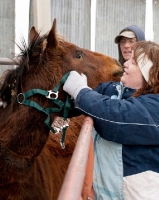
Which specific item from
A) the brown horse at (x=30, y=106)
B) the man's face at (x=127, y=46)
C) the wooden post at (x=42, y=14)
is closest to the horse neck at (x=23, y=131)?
the brown horse at (x=30, y=106)

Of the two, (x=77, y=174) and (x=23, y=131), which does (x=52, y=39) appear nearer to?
(x=23, y=131)

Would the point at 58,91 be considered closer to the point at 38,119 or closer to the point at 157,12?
the point at 38,119

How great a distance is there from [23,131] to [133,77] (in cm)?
98

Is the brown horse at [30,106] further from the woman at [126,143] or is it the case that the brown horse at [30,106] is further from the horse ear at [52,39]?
the woman at [126,143]

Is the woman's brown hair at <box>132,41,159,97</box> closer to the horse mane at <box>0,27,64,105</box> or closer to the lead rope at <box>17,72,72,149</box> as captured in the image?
the lead rope at <box>17,72,72,149</box>

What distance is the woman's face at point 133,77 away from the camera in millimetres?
1953

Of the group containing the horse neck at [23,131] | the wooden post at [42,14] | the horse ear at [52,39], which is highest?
the wooden post at [42,14]

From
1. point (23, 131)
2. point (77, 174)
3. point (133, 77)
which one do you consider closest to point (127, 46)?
point (23, 131)

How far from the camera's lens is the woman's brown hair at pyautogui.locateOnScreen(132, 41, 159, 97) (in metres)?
1.88

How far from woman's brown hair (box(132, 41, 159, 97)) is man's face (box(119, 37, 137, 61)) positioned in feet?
6.92

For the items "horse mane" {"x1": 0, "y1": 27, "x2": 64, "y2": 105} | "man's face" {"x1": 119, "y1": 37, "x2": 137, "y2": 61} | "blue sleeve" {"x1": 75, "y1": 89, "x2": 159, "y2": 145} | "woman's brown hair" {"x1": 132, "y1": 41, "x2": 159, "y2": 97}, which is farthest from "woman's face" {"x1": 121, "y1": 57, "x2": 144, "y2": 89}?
"man's face" {"x1": 119, "y1": 37, "x2": 137, "y2": 61}

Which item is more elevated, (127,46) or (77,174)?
(127,46)

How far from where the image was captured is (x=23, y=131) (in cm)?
252

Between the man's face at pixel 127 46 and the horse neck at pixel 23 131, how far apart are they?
1919 mm
